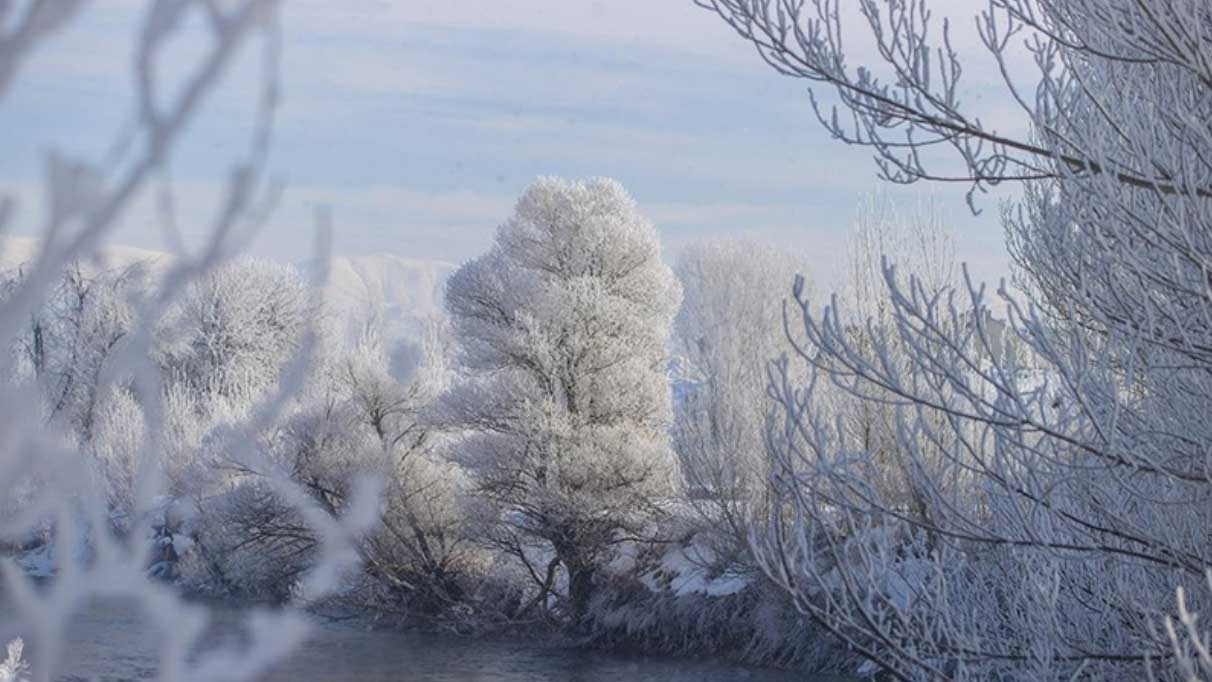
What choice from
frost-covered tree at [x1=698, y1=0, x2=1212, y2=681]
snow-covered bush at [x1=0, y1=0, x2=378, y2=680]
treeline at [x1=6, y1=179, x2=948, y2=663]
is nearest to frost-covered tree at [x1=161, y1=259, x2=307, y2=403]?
treeline at [x1=6, y1=179, x2=948, y2=663]

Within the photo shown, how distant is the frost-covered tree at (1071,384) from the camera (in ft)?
13.7

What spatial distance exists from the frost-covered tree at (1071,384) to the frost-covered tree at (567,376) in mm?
12262

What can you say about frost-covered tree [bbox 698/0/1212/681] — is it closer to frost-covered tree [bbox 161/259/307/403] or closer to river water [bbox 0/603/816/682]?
river water [bbox 0/603/816/682]

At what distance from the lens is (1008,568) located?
595 centimetres

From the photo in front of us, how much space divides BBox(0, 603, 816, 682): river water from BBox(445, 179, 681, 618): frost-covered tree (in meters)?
1.59

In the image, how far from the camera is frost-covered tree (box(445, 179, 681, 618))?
1784 centimetres

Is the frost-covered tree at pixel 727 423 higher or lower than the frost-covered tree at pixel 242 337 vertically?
lower

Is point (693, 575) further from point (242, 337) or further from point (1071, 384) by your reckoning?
point (242, 337)

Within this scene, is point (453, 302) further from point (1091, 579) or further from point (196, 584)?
point (1091, 579)

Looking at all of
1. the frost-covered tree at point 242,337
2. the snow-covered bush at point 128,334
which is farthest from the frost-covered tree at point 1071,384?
the frost-covered tree at point 242,337

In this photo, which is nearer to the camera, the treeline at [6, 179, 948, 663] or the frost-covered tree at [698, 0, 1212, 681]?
the frost-covered tree at [698, 0, 1212, 681]

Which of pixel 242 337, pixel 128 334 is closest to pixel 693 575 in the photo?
pixel 128 334

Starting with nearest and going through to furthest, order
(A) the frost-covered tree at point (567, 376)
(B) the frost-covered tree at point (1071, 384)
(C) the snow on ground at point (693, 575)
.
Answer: (B) the frost-covered tree at point (1071, 384) → (C) the snow on ground at point (693, 575) → (A) the frost-covered tree at point (567, 376)

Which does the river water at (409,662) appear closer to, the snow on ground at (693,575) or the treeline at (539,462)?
the treeline at (539,462)
